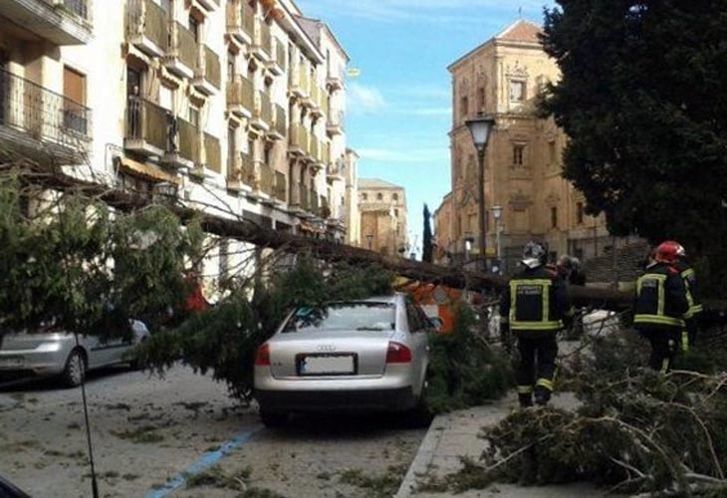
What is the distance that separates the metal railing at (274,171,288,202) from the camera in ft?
141

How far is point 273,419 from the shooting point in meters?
9.98

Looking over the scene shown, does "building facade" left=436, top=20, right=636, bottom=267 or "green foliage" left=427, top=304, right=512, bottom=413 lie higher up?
"building facade" left=436, top=20, right=636, bottom=267

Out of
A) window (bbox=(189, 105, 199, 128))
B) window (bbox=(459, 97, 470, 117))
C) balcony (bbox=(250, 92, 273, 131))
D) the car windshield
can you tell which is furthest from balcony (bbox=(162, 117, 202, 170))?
window (bbox=(459, 97, 470, 117))

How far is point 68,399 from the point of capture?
1291cm

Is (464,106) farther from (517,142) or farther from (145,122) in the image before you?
(145,122)

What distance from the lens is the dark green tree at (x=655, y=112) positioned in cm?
1264

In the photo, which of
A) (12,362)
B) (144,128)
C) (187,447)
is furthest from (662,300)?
(144,128)

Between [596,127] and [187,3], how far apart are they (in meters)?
21.5

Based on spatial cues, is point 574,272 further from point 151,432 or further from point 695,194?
point 151,432

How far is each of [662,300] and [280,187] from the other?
1407 inches

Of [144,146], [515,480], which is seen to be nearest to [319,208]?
[144,146]

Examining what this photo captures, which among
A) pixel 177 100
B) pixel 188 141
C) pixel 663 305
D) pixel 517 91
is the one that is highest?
pixel 517 91

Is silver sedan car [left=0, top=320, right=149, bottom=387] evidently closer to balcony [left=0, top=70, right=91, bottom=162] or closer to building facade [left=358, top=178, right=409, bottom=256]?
balcony [left=0, top=70, right=91, bottom=162]

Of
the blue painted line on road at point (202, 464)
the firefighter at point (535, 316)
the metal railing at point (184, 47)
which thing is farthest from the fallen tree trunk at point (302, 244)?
the metal railing at point (184, 47)
